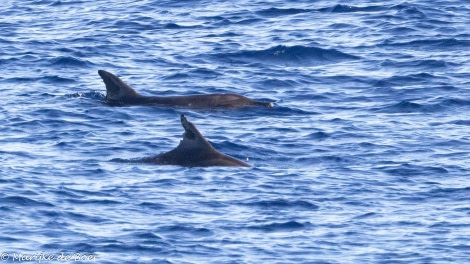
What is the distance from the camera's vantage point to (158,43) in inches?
1367

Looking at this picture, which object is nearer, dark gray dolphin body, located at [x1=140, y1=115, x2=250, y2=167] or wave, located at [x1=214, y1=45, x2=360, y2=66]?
dark gray dolphin body, located at [x1=140, y1=115, x2=250, y2=167]

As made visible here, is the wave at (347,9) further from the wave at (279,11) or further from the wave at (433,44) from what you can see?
the wave at (433,44)

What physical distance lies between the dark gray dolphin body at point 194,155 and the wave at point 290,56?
10.3m

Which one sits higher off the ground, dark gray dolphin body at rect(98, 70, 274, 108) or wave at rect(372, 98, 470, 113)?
dark gray dolphin body at rect(98, 70, 274, 108)

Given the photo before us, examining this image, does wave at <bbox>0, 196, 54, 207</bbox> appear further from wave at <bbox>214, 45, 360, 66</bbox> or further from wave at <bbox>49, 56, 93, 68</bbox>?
wave at <bbox>214, 45, 360, 66</bbox>

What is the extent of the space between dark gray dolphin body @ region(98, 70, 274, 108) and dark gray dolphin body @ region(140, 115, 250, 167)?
523 centimetres

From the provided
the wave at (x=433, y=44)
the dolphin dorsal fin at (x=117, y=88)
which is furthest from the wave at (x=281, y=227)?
the wave at (x=433, y=44)

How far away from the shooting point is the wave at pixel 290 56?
32.2 m

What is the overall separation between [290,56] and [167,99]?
238 inches

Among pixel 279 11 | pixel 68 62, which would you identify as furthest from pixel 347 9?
pixel 68 62

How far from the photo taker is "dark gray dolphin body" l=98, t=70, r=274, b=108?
27500mm

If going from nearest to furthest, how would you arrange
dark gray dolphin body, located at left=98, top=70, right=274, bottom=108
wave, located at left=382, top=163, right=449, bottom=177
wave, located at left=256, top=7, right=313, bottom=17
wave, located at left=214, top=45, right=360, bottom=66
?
wave, located at left=382, top=163, right=449, bottom=177 → dark gray dolphin body, located at left=98, top=70, right=274, bottom=108 → wave, located at left=214, top=45, right=360, bottom=66 → wave, located at left=256, top=7, right=313, bottom=17

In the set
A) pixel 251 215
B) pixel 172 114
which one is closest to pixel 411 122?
pixel 172 114

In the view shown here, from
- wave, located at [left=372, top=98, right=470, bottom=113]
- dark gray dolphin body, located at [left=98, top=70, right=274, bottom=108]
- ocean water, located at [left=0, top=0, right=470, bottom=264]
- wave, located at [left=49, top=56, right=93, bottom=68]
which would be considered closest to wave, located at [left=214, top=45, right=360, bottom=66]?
ocean water, located at [left=0, top=0, right=470, bottom=264]
